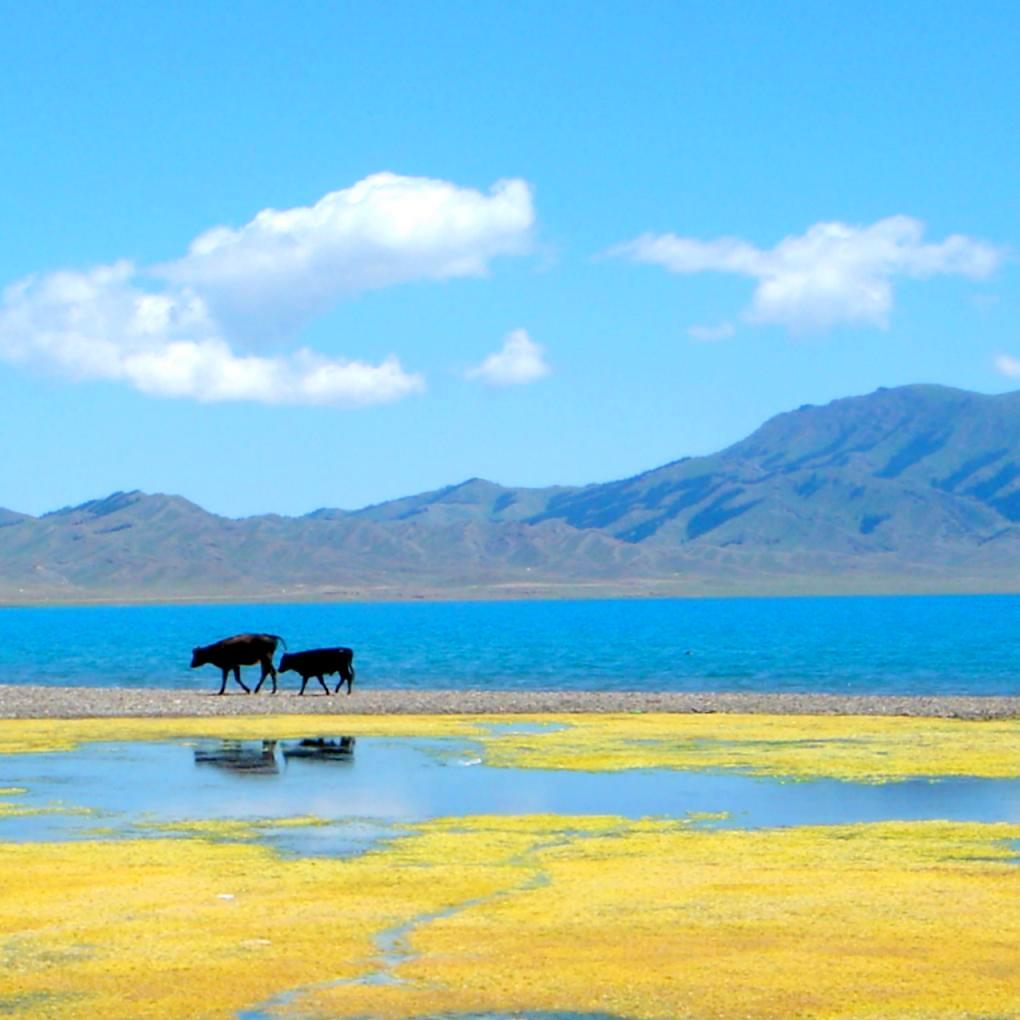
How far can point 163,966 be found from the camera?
15125 millimetres

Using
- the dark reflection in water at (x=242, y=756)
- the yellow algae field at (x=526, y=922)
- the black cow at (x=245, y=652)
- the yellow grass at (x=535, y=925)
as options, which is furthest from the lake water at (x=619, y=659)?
the yellow grass at (x=535, y=925)

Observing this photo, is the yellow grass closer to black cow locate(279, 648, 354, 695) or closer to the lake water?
black cow locate(279, 648, 354, 695)

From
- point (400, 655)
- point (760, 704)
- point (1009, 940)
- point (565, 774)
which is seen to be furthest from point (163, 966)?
point (400, 655)

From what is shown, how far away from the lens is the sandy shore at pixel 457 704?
47.4 m

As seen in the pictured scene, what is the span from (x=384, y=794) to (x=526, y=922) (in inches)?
436

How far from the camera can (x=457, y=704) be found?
50.0 metres

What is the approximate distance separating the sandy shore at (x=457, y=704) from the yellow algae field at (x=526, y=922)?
23553 mm

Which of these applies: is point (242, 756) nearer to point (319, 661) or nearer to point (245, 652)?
point (319, 661)

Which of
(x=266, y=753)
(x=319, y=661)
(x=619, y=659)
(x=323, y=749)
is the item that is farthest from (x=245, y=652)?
(x=619, y=659)

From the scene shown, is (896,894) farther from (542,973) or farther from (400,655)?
(400,655)

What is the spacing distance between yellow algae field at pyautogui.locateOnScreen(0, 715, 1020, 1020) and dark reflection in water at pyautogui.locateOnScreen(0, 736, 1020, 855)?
778 millimetres

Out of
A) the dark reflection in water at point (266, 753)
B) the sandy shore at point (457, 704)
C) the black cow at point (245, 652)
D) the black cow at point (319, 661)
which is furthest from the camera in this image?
the black cow at point (245, 652)

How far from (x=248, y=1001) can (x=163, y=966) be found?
1439 millimetres

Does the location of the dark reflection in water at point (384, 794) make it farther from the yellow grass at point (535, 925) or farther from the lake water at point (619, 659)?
the lake water at point (619, 659)
